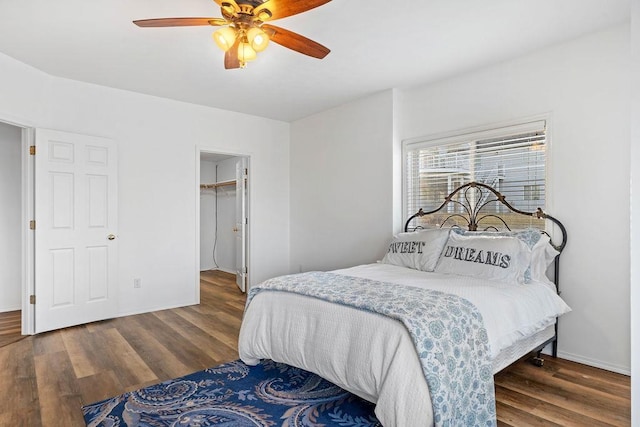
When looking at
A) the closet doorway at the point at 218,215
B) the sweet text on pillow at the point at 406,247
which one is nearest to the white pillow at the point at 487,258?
the sweet text on pillow at the point at 406,247

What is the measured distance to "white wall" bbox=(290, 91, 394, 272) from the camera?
14.2 feet

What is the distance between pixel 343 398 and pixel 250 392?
1.98 ft

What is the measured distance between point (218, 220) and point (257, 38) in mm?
5688

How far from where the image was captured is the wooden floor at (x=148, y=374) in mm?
2195

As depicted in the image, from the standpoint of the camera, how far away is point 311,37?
298 cm

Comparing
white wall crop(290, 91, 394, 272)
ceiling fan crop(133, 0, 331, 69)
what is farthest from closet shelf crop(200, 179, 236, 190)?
ceiling fan crop(133, 0, 331, 69)

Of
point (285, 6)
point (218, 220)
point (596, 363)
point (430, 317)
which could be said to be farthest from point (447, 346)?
point (218, 220)

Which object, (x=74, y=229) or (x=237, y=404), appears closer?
(x=237, y=404)

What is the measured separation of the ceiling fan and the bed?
1.62m

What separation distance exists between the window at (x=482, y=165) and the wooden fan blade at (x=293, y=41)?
187cm

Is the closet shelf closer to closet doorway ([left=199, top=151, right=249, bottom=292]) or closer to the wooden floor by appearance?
closet doorway ([left=199, top=151, right=249, bottom=292])

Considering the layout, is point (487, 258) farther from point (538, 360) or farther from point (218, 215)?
point (218, 215)

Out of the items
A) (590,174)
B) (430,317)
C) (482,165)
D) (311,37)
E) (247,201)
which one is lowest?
(430,317)

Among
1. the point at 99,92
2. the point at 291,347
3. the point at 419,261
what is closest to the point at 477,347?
the point at 291,347
